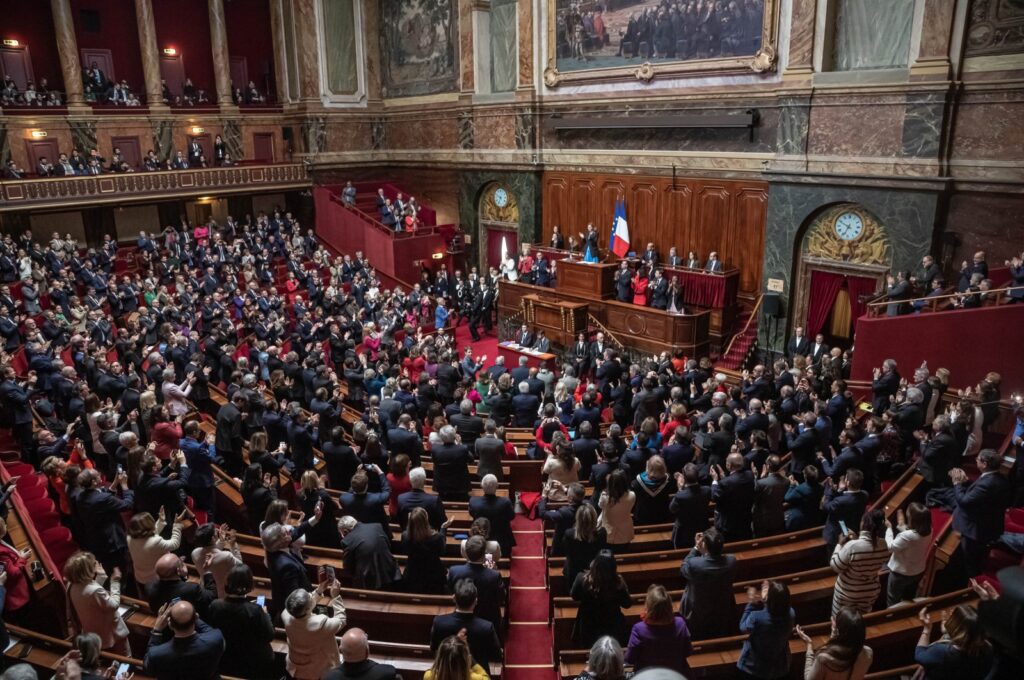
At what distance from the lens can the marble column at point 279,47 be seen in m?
23.5

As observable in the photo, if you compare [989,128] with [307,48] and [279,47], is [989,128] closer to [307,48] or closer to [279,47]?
[307,48]

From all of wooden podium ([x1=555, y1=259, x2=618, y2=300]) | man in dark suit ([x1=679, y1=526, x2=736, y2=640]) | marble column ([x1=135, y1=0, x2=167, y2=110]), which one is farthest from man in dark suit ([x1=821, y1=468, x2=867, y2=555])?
marble column ([x1=135, y1=0, x2=167, y2=110])

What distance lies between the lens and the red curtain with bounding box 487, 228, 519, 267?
21312 mm

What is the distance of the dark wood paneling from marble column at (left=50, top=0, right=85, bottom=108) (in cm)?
1436

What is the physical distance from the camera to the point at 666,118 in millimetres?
16328

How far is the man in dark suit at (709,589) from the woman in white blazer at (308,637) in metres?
2.36

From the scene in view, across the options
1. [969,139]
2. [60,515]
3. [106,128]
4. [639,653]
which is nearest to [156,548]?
[60,515]

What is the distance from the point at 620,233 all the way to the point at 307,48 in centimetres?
1336

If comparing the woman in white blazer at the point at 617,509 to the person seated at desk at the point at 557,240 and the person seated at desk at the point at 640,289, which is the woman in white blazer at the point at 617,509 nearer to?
the person seated at desk at the point at 640,289

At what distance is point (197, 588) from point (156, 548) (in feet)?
2.88

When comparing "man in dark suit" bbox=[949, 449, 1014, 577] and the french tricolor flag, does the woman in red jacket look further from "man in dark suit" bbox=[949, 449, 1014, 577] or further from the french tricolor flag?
the french tricolor flag

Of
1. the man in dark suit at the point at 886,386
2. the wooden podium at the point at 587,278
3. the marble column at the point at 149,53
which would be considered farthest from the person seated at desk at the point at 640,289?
the marble column at the point at 149,53

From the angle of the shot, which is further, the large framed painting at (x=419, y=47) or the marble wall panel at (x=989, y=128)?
the large framed painting at (x=419, y=47)

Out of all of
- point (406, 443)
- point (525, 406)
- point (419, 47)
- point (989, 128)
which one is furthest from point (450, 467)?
point (419, 47)
